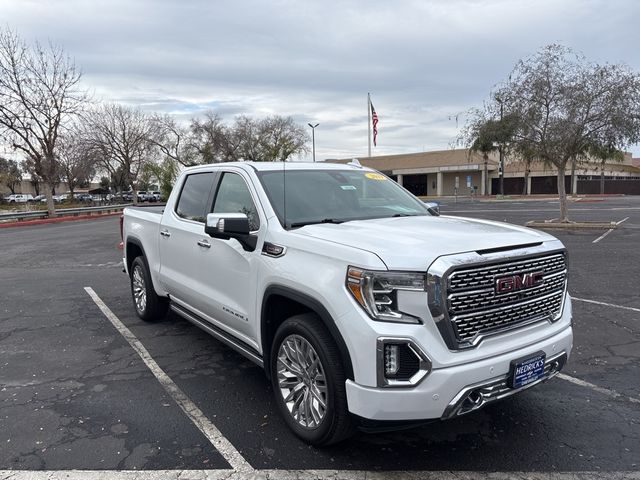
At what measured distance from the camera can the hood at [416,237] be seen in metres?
2.81

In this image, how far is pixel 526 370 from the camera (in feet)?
9.95

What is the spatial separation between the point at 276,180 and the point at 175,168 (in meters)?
49.8

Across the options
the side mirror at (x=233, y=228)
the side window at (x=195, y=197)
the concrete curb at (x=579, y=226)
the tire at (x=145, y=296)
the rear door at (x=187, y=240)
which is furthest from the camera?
the concrete curb at (x=579, y=226)

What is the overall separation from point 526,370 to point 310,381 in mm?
1331

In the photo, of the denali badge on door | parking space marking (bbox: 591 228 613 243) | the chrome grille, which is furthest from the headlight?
parking space marking (bbox: 591 228 613 243)

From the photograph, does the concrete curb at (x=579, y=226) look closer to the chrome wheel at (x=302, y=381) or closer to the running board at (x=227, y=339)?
the running board at (x=227, y=339)

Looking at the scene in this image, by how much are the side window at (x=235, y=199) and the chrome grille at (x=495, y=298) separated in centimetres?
166

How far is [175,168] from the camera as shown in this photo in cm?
5144

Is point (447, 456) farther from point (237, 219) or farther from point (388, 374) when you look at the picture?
point (237, 219)

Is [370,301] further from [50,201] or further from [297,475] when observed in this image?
[50,201]

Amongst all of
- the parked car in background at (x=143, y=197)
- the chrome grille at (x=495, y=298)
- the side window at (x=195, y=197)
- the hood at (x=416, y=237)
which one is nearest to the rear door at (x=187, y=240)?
the side window at (x=195, y=197)

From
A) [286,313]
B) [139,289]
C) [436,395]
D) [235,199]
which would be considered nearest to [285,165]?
[235,199]

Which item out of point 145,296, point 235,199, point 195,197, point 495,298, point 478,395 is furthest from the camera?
point 145,296

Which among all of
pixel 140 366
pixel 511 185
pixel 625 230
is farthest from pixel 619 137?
pixel 511 185
